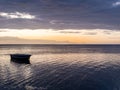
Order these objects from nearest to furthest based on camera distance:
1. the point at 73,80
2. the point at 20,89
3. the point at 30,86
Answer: the point at 20,89
the point at 30,86
the point at 73,80

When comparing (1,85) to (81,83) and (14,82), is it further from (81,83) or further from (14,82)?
(81,83)

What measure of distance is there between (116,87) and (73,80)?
35.1ft

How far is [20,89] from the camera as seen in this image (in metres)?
42.3

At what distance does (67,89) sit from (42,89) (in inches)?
197

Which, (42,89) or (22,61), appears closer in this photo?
(42,89)

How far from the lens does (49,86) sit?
4553 cm

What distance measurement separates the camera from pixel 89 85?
→ 47125 mm

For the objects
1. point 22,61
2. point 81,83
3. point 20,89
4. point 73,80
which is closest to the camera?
point 20,89

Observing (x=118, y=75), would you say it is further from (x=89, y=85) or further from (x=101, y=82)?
(x=89, y=85)

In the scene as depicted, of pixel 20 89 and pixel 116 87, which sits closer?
pixel 20 89

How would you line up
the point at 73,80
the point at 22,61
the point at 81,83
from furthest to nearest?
1. the point at 22,61
2. the point at 73,80
3. the point at 81,83

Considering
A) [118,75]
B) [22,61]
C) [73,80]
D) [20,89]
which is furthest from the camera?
[22,61]

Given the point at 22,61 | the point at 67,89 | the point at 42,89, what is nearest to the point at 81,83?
the point at 67,89

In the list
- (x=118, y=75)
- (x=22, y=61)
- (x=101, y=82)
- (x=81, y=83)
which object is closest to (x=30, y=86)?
(x=81, y=83)
